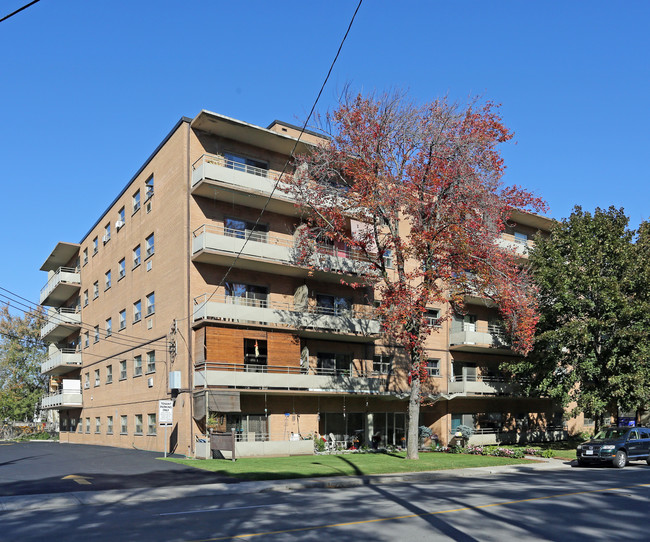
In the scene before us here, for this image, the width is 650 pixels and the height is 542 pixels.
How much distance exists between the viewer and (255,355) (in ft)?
95.2

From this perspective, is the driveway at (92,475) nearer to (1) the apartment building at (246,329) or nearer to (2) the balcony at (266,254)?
(1) the apartment building at (246,329)

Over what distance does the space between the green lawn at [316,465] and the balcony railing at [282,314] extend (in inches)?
256

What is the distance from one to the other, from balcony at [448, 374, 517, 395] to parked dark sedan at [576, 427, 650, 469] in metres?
Answer: 11.2

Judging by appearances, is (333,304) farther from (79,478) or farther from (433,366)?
(79,478)

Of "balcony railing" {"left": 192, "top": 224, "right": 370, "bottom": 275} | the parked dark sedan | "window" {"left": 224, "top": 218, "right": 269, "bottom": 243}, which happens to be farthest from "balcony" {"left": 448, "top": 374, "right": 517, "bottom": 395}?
"window" {"left": 224, "top": 218, "right": 269, "bottom": 243}

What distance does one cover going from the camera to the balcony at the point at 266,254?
1104 inches

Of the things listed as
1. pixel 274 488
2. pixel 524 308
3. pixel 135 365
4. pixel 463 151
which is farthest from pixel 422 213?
pixel 135 365

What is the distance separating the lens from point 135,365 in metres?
35.1

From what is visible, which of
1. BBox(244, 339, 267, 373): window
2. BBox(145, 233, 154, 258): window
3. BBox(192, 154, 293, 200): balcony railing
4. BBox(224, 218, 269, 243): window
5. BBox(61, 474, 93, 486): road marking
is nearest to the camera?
BBox(61, 474, 93, 486): road marking

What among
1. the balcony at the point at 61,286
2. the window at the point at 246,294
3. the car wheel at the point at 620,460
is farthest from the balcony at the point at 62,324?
the car wheel at the point at 620,460

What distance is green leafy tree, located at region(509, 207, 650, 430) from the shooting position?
30.8 m

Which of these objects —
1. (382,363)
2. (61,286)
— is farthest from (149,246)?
(61,286)

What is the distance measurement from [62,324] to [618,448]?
1611 inches

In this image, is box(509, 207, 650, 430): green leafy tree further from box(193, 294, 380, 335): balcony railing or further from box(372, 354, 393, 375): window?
box(193, 294, 380, 335): balcony railing
